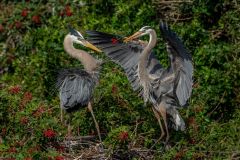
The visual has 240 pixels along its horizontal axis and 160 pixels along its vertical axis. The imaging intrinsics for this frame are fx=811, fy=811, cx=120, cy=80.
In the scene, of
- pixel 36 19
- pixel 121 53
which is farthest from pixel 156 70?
pixel 36 19

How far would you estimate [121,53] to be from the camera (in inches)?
338

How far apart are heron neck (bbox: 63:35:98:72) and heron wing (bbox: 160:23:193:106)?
3.27ft

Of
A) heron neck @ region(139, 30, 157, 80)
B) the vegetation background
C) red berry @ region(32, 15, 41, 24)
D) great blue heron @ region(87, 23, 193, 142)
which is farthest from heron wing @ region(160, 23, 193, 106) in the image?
red berry @ region(32, 15, 41, 24)

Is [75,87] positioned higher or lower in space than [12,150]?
higher

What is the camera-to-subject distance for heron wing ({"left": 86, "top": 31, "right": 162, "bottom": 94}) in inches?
336

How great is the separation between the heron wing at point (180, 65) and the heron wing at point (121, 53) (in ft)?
1.62

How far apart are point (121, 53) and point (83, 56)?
0.43 metres

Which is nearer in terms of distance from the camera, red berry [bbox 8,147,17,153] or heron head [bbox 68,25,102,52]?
red berry [bbox 8,147,17,153]

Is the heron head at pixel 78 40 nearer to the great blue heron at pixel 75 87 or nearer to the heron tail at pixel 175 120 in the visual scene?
the great blue heron at pixel 75 87

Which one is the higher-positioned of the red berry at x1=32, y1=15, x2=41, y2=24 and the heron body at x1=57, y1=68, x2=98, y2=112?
the red berry at x1=32, y1=15, x2=41, y2=24

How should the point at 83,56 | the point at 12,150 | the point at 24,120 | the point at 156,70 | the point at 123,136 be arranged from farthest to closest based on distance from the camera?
the point at 83,56 → the point at 156,70 → the point at 24,120 → the point at 12,150 → the point at 123,136

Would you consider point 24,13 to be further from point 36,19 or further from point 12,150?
point 12,150

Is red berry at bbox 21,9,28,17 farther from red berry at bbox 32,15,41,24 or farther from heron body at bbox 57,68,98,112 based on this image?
heron body at bbox 57,68,98,112

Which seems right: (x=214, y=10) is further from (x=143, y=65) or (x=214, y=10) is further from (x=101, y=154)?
(x=101, y=154)
